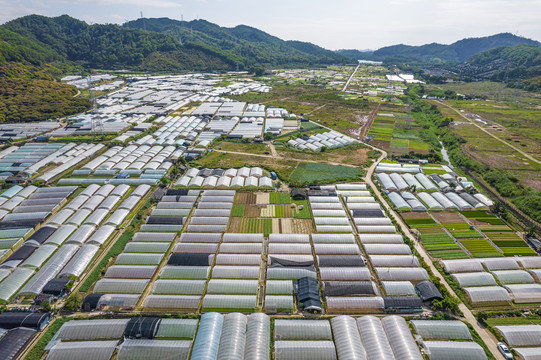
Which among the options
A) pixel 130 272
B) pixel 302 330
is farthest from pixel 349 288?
pixel 130 272

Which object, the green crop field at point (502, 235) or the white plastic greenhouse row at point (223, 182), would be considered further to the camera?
the white plastic greenhouse row at point (223, 182)

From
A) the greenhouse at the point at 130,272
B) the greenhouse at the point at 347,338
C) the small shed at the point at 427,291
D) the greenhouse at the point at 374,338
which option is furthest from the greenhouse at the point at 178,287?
the small shed at the point at 427,291

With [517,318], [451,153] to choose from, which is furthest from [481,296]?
[451,153]

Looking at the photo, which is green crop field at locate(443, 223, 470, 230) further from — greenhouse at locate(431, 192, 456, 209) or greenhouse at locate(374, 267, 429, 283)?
greenhouse at locate(374, 267, 429, 283)

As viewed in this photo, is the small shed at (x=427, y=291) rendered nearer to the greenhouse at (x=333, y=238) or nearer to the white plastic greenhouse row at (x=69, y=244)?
the greenhouse at (x=333, y=238)

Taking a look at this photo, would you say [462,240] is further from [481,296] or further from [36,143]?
[36,143]

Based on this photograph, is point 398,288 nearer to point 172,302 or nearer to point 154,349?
point 172,302
